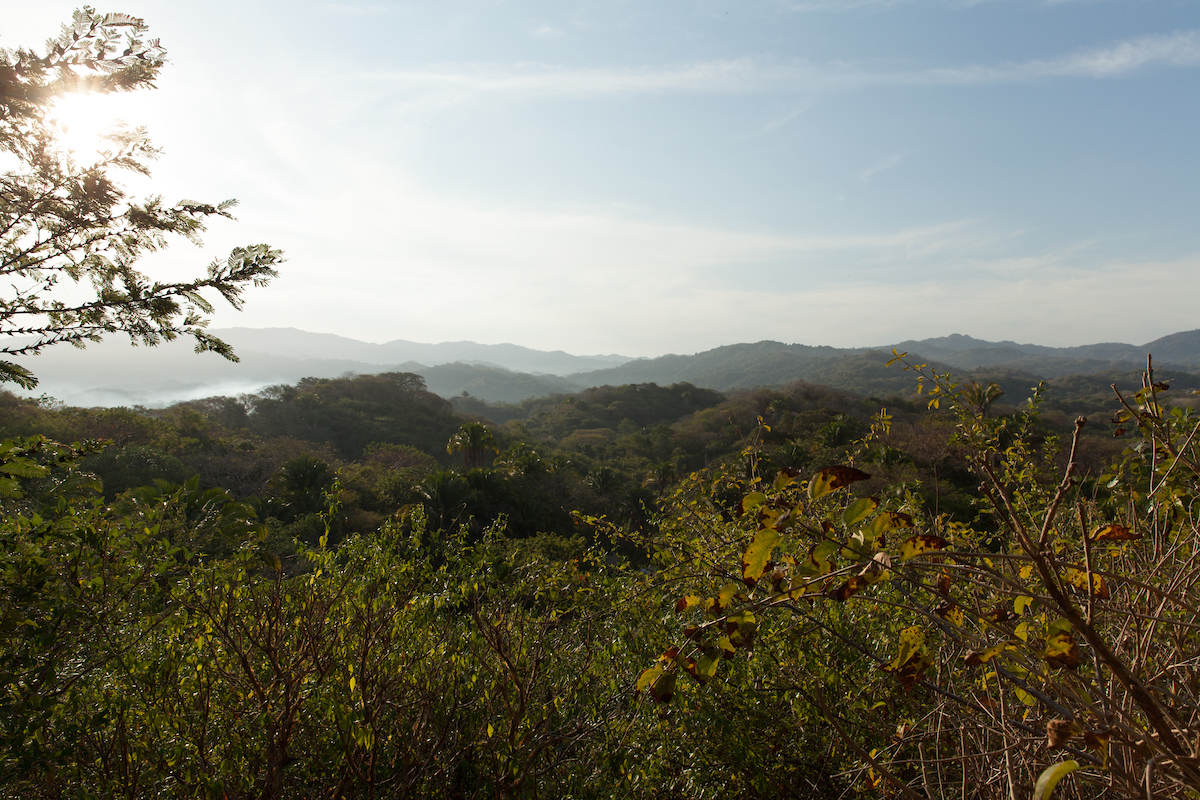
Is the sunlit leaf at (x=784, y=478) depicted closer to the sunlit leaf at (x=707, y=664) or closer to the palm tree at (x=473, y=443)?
the sunlit leaf at (x=707, y=664)

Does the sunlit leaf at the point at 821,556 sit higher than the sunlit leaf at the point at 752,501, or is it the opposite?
the sunlit leaf at the point at 752,501

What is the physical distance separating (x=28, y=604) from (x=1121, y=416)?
394 cm

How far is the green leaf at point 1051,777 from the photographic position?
612mm

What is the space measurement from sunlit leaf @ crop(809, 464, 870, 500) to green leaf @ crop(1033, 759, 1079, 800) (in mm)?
371

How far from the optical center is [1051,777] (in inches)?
24.9

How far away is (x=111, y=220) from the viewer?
3680mm

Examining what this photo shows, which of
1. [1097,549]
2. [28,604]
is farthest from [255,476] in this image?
[1097,549]

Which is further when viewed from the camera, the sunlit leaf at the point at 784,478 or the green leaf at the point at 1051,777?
the sunlit leaf at the point at 784,478

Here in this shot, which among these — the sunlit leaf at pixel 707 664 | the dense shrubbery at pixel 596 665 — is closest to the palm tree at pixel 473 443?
the dense shrubbery at pixel 596 665

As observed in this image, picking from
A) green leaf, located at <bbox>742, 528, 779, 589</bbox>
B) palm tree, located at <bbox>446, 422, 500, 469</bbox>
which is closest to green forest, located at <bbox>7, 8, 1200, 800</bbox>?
green leaf, located at <bbox>742, 528, 779, 589</bbox>

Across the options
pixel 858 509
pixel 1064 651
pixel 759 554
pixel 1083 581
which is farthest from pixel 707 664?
pixel 1083 581

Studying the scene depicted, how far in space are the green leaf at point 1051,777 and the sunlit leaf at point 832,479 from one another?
0.37m

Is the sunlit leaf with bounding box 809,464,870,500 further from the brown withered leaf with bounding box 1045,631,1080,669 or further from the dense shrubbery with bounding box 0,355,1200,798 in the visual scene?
the brown withered leaf with bounding box 1045,631,1080,669

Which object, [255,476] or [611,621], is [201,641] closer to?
[611,621]
